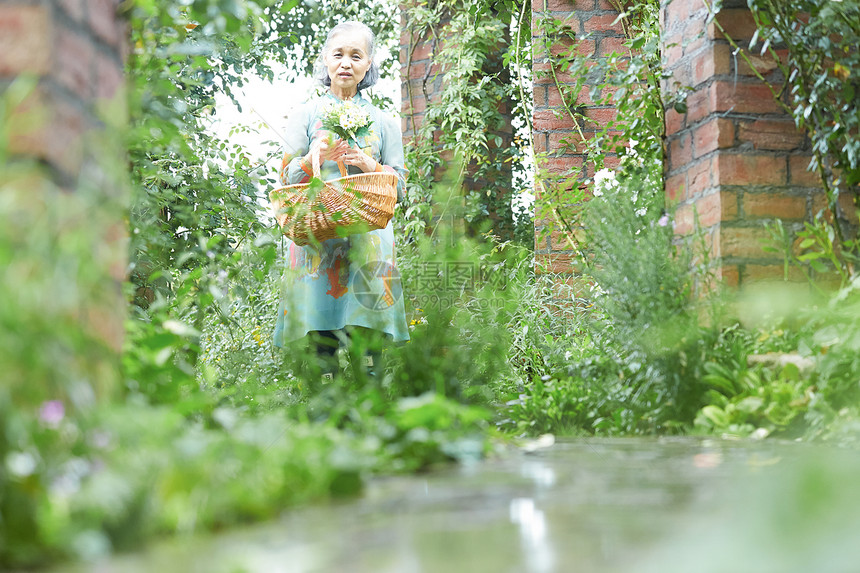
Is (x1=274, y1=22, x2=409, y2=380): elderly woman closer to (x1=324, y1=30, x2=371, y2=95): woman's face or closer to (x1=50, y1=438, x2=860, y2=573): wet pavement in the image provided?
(x1=324, y1=30, x2=371, y2=95): woman's face

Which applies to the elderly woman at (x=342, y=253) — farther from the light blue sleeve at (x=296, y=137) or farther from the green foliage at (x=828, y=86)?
the green foliage at (x=828, y=86)

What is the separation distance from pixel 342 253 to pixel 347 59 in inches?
31.8

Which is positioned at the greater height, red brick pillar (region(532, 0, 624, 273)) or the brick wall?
red brick pillar (region(532, 0, 624, 273))

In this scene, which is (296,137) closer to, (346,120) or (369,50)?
(346,120)

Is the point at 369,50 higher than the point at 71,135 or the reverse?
higher

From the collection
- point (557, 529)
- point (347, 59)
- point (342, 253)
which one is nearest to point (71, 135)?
point (557, 529)

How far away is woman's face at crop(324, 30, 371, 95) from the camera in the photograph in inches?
128

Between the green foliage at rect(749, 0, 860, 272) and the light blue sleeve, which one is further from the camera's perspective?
the light blue sleeve

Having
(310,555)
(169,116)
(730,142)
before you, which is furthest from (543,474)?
(730,142)

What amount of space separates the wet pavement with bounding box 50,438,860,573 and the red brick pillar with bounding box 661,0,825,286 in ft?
4.67

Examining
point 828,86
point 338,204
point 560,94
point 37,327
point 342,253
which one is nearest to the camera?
point 37,327

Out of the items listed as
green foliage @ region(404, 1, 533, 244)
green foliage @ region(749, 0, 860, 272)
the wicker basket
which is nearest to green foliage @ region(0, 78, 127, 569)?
the wicker basket

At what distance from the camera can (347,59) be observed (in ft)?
10.6

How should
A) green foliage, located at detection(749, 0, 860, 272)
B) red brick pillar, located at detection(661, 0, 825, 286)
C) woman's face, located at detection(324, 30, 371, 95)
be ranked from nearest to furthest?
green foliage, located at detection(749, 0, 860, 272) < red brick pillar, located at detection(661, 0, 825, 286) < woman's face, located at detection(324, 30, 371, 95)
